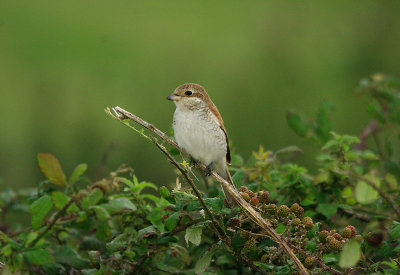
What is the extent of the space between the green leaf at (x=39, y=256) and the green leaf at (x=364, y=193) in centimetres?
71

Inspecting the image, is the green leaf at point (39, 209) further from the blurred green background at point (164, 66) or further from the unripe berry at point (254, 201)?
the blurred green background at point (164, 66)

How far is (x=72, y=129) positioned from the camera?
16.0ft

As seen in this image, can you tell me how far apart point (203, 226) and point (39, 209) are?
444 mm

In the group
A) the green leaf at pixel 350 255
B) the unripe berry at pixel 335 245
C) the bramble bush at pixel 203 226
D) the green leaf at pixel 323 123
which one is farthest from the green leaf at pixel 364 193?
the green leaf at pixel 323 123

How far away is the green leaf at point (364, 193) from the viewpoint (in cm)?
116

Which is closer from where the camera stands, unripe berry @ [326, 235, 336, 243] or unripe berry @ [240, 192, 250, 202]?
unripe berry @ [326, 235, 336, 243]

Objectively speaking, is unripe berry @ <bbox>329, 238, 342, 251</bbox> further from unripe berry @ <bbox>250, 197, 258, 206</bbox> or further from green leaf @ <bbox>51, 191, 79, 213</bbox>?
green leaf @ <bbox>51, 191, 79, 213</bbox>

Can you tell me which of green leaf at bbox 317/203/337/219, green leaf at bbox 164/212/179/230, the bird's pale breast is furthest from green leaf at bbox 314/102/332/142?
green leaf at bbox 164/212/179/230

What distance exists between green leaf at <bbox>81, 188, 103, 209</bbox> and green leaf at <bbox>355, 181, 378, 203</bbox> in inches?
24.5

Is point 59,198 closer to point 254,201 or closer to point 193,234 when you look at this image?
point 193,234

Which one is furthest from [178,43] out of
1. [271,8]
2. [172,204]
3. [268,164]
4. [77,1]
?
[172,204]

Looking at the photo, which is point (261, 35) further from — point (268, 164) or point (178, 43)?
point (268, 164)

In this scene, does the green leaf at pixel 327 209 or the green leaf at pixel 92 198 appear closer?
the green leaf at pixel 92 198

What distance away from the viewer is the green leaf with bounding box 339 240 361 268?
1.18m
